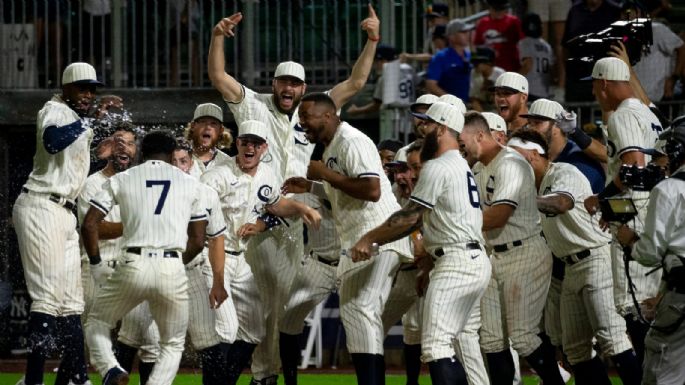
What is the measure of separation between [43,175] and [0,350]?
254 inches

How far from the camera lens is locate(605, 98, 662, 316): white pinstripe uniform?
1045 cm

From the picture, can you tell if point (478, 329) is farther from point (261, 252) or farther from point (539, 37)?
point (539, 37)

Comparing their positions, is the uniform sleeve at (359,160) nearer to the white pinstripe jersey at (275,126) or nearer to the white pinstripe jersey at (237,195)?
the white pinstripe jersey at (237,195)

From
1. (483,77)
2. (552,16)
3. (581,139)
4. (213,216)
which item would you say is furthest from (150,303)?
(552,16)

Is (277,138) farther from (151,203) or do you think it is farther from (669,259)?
(669,259)

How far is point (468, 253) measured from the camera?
9.77 metres

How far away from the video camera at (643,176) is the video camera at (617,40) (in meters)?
2.72

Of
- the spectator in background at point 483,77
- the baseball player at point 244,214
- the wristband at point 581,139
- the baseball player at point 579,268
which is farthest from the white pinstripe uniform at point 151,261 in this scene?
the spectator in background at point 483,77

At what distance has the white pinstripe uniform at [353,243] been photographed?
34.2ft

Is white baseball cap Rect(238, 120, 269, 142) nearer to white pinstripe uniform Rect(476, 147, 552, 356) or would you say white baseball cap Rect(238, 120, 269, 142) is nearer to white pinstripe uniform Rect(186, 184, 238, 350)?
white pinstripe uniform Rect(186, 184, 238, 350)

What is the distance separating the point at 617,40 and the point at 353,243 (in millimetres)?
2921

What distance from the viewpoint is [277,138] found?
11953 millimetres

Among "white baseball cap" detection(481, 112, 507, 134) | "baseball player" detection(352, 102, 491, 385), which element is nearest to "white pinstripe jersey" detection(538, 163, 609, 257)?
"white baseball cap" detection(481, 112, 507, 134)

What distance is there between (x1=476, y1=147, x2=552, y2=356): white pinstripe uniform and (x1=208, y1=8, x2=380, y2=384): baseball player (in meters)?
1.67
